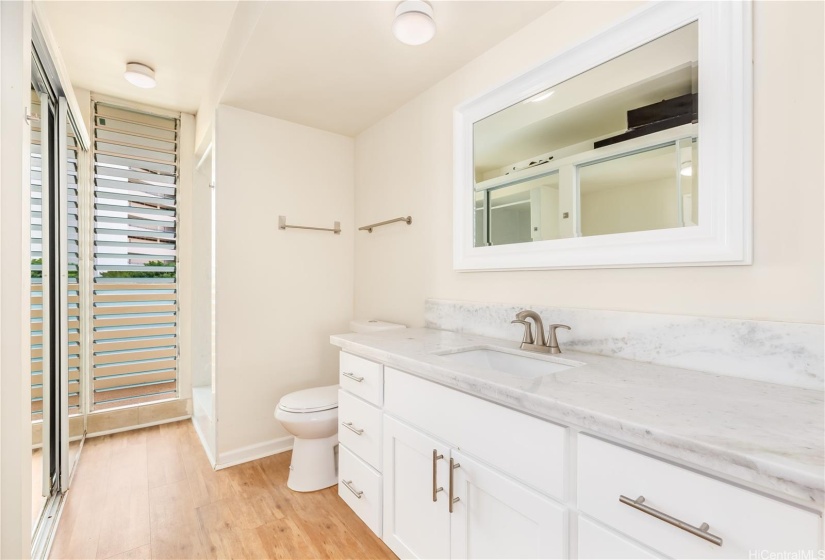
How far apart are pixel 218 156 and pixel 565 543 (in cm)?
246

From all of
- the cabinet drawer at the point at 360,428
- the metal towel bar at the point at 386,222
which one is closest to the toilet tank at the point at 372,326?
the cabinet drawer at the point at 360,428

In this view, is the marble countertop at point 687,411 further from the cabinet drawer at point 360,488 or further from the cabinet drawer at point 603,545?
the cabinet drawer at point 360,488

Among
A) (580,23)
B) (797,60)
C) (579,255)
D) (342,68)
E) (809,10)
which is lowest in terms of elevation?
(579,255)

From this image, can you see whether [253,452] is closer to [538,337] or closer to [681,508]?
[538,337]

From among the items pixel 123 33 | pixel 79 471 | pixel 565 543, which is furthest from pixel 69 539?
pixel 123 33

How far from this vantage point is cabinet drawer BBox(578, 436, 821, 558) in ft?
1.93

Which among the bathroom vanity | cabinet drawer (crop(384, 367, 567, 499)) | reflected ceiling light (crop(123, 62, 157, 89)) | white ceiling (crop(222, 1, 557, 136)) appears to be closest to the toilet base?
the bathroom vanity

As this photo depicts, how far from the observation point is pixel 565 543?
2.85 ft

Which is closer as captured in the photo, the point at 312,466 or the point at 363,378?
the point at 363,378

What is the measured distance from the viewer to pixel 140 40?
2.12 meters

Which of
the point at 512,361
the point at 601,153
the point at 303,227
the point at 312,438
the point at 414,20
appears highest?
the point at 414,20

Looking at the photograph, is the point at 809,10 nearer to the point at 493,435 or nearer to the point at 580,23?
the point at 580,23

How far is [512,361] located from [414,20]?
137cm

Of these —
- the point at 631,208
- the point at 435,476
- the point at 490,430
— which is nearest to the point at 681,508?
the point at 490,430
